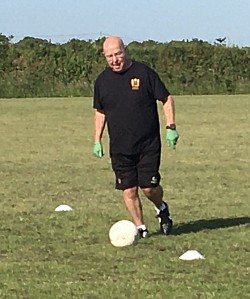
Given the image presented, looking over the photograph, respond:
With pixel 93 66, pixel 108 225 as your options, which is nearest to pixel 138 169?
pixel 108 225

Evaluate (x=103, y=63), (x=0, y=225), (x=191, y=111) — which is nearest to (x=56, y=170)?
(x=0, y=225)

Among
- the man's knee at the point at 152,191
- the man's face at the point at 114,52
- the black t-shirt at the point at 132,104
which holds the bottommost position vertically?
the man's knee at the point at 152,191

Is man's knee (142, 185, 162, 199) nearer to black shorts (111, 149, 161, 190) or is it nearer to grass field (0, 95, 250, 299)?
black shorts (111, 149, 161, 190)

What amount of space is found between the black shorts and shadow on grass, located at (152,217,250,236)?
24.2 inches

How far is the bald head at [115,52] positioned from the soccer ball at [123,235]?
57.9 inches

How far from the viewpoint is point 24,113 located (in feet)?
95.5

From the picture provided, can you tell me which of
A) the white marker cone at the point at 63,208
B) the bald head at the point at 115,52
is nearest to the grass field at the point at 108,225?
the white marker cone at the point at 63,208

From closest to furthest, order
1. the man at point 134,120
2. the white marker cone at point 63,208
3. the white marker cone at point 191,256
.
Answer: the white marker cone at point 191,256
the man at point 134,120
the white marker cone at point 63,208

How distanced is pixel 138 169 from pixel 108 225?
41.9 inches

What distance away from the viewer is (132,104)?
8.83 metres

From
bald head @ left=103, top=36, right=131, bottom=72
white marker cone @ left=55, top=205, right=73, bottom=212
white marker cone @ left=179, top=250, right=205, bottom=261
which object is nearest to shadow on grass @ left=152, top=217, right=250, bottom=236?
white marker cone @ left=179, top=250, right=205, bottom=261

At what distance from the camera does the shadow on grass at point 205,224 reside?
9.47 meters

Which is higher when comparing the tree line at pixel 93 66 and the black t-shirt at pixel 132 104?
the black t-shirt at pixel 132 104

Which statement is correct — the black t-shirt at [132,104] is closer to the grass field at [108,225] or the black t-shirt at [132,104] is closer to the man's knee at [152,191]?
the man's knee at [152,191]
